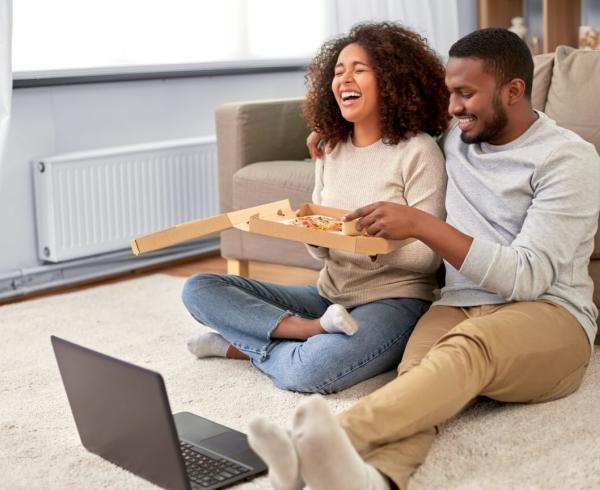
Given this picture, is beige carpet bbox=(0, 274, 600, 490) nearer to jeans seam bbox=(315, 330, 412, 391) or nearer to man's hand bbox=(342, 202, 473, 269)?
jeans seam bbox=(315, 330, 412, 391)

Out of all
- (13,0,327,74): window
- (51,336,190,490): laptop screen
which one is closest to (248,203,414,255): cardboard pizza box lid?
(51,336,190,490): laptop screen

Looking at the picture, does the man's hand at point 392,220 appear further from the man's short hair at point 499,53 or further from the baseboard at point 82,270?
the baseboard at point 82,270

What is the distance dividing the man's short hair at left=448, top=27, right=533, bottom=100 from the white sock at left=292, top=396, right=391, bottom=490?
32.2 inches

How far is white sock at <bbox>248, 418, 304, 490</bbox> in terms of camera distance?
138 centimetres

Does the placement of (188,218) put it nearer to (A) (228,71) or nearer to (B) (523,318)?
(A) (228,71)

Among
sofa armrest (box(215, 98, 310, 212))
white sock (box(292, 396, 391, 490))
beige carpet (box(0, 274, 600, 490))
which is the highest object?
sofa armrest (box(215, 98, 310, 212))

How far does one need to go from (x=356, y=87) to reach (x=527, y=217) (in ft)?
1.55

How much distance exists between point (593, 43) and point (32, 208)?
2.08m

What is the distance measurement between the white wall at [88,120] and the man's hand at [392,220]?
5.32ft

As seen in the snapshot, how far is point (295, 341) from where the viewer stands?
2.18 metres

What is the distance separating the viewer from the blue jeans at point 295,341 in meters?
2.06

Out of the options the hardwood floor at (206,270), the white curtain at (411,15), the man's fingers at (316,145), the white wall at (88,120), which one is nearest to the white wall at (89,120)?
the white wall at (88,120)

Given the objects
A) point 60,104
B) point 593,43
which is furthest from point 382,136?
point 593,43

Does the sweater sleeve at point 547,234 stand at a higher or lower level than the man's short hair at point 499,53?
Answer: lower
